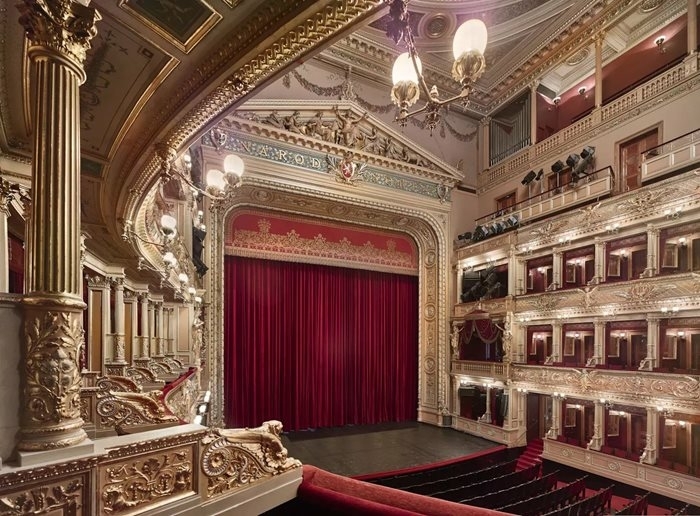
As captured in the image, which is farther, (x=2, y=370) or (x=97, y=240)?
(x=97, y=240)

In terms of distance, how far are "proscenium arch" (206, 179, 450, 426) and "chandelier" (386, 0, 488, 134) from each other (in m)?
7.14

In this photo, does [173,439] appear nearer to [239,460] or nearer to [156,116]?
[239,460]

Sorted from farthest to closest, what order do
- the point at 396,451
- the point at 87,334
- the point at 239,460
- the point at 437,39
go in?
the point at 437,39 → the point at 396,451 → the point at 87,334 → the point at 239,460

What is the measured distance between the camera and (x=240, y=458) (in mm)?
1970

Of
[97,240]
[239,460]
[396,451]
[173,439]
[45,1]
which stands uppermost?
[45,1]

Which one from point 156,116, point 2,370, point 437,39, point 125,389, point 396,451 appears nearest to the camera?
point 2,370

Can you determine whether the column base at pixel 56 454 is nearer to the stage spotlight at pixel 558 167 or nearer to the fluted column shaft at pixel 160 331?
the fluted column shaft at pixel 160 331

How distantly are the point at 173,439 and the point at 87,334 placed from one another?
5335mm

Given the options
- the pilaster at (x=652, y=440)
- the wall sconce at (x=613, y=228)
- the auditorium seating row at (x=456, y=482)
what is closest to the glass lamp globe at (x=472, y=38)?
the auditorium seating row at (x=456, y=482)

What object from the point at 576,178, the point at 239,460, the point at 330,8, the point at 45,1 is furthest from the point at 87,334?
the point at 576,178

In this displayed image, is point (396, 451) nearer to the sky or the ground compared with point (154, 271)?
nearer to the ground

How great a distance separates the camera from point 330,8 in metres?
1.73

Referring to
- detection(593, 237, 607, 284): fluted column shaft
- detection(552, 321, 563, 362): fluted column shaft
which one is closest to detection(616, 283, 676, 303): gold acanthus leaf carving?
detection(593, 237, 607, 284): fluted column shaft

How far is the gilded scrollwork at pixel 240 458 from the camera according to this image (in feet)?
6.11
